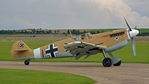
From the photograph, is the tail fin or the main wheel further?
the tail fin

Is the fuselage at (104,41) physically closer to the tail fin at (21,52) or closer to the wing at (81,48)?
the wing at (81,48)

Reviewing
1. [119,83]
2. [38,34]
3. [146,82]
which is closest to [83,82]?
[119,83]

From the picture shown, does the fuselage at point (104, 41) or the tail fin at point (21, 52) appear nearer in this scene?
the fuselage at point (104, 41)

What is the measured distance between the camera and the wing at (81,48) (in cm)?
2386

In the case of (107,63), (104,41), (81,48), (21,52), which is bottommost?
(107,63)

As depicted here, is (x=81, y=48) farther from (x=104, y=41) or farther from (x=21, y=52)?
(x=21, y=52)

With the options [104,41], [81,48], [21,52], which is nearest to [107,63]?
[104,41]

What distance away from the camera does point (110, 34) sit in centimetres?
2481

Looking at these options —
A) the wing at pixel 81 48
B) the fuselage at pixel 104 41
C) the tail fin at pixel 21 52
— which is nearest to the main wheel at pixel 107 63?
the fuselage at pixel 104 41

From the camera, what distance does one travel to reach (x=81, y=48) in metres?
24.6

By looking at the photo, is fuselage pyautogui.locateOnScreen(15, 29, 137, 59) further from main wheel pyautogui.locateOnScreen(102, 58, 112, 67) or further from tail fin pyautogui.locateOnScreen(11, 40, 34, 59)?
tail fin pyautogui.locateOnScreen(11, 40, 34, 59)

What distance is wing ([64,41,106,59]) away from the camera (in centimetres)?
2386

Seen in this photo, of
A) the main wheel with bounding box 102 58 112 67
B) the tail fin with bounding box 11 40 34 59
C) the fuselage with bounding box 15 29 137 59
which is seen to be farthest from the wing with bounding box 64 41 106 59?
the tail fin with bounding box 11 40 34 59

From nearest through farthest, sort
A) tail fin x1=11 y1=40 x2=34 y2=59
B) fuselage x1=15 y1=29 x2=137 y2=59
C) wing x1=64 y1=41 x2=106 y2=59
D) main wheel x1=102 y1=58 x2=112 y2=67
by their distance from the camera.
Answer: wing x1=64 y1=41 x2=106 y2=59, main wheel x1=102 y1=58 x2=112 y2=67, fuselage x1=15 y1=29 x2=137 y2=59, tail fin x1=11 y1=40 x2=34 y2=59
